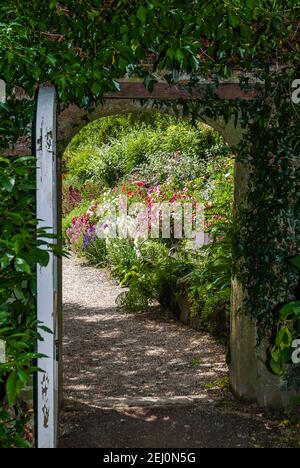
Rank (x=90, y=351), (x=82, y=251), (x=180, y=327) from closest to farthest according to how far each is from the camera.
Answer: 1. (x=90, y=351)
2. (x=180, y=327)
3. (x=82, y=251)

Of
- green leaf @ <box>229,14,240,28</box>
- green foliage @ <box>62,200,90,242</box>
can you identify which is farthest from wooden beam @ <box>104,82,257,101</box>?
green foliage @ <box>62,200,90,242</box>

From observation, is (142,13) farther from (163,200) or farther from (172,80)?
(163,200)

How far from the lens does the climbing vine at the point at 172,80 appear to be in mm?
3639

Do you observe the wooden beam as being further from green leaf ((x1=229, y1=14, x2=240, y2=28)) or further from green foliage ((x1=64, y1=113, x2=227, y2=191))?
green foliage ((x1=64, y1=113, x2=227, y2=191))


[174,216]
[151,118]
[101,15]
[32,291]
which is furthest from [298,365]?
[151,118]

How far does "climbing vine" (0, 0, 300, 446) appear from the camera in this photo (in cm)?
364

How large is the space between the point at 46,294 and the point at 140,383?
3.17 m

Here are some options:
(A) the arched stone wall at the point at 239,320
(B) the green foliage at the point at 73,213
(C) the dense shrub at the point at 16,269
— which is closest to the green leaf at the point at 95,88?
(C) the dense shrub at the point at 16,269

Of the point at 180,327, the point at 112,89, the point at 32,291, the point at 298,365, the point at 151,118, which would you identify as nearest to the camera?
the point at 32,291

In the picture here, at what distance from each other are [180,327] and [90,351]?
144cm

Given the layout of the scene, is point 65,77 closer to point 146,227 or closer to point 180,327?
point 180,327

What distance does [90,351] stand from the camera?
7.55 meters

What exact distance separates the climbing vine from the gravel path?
31.4 inches

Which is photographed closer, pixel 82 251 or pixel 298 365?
pixel 298 365
